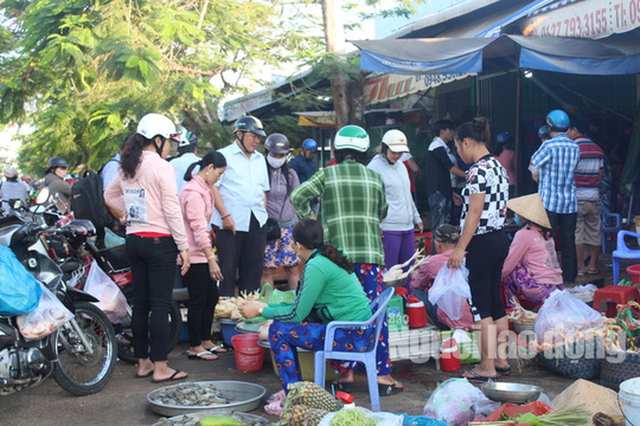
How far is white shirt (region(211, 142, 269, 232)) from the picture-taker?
6.00 metres

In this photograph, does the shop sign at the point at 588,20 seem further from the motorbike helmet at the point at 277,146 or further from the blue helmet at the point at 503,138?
the motorbike helmet at the point at 277,146

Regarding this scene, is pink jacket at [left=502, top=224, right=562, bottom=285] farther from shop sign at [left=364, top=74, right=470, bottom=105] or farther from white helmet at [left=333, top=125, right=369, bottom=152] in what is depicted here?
shop sign at [left=364, top=74, right=470, bottom=105]

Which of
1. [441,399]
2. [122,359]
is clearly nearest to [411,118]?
[122,359]

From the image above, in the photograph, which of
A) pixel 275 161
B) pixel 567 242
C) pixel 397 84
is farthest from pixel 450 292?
pixel 397 84

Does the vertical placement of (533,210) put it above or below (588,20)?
below

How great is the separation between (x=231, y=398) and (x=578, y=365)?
247 cm

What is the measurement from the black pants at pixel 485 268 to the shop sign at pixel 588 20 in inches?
132

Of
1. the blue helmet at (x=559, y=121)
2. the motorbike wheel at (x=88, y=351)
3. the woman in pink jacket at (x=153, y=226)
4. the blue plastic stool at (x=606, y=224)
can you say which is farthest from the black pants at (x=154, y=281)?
the blue plastic stool at (x=606, y=224)

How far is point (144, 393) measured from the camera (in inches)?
180

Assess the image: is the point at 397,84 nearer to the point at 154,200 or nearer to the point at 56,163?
the point at 56,163

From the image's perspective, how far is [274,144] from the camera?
6879 millimetres

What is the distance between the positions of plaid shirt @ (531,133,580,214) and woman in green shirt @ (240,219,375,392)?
4.01 m

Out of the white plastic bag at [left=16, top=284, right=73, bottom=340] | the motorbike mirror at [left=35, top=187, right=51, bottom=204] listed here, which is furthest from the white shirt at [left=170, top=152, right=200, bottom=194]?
the white plastic bag at [left=16, top=284, right=73, bottom=340]

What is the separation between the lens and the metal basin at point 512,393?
3652 mm
